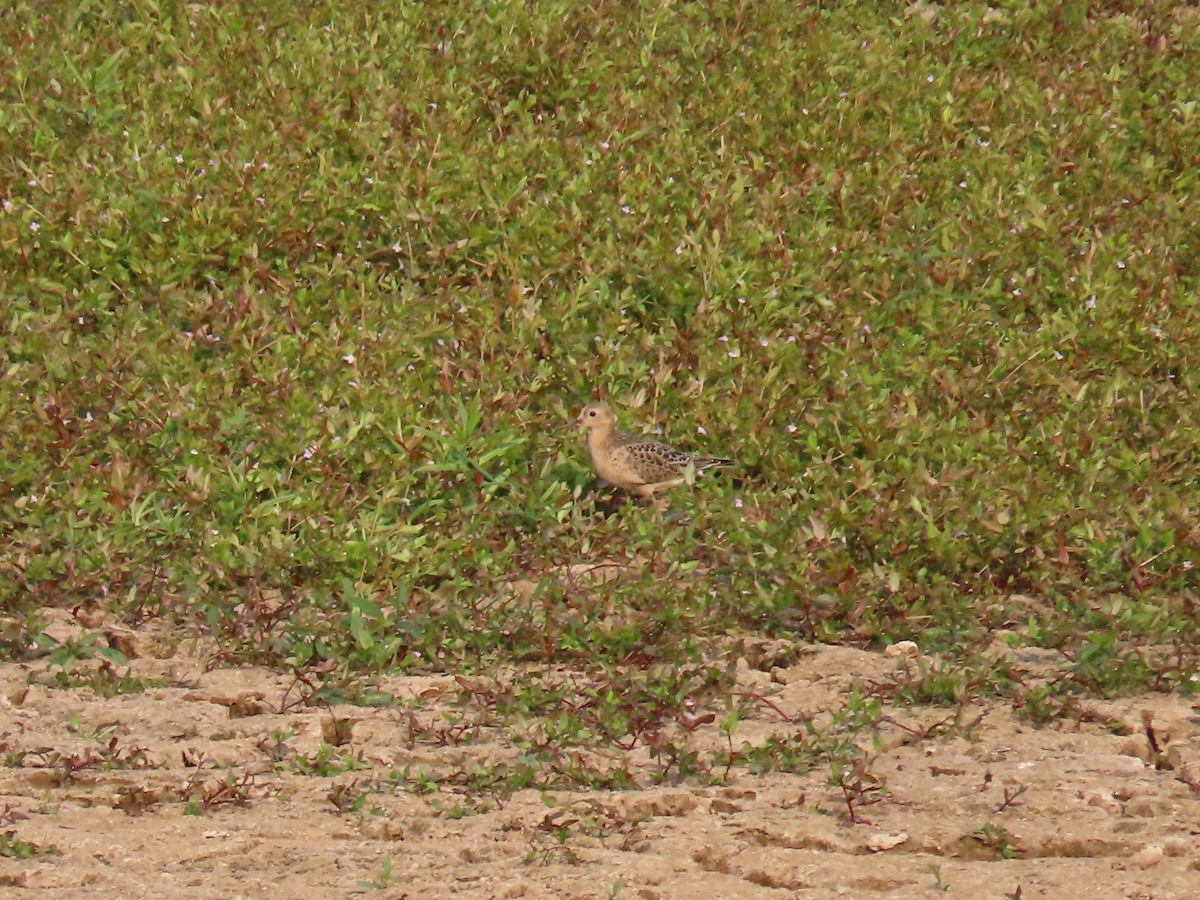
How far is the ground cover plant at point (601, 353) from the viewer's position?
7.11m

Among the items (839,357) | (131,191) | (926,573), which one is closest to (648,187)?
(839,357)

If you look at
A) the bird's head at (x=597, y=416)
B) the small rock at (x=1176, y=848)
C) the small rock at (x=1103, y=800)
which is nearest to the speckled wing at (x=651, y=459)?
the bird's head at (x=597, y=416)

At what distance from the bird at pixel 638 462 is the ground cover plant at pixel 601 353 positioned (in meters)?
0.19

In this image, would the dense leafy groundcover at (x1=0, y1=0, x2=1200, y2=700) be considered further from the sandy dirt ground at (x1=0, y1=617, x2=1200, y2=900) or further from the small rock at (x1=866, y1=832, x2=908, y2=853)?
the small rock at (x1=866, y1=832, x2=908, y2=853)

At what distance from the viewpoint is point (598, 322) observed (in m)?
9.96

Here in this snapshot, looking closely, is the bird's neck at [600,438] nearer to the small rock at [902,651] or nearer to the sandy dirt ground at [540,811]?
the small rock at [902,651]

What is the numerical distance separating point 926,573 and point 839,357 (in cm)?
209

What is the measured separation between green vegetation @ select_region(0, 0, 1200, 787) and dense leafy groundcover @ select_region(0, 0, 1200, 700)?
3 cm

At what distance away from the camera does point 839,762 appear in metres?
5.95

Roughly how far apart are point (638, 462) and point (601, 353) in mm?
1195

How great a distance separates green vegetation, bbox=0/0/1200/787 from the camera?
292 inches

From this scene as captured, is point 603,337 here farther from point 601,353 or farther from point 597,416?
point 597,416

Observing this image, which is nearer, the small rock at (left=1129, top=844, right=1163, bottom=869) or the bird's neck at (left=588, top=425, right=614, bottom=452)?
the small rock at (left=1129, top=844, right=1163, bottom=869)

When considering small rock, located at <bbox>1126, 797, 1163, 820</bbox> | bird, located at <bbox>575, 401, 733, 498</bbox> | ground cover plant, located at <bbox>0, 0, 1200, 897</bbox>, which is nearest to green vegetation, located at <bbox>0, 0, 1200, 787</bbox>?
ground cover plant, located at <bbox>0, 0, 1200, 897</bbox>
